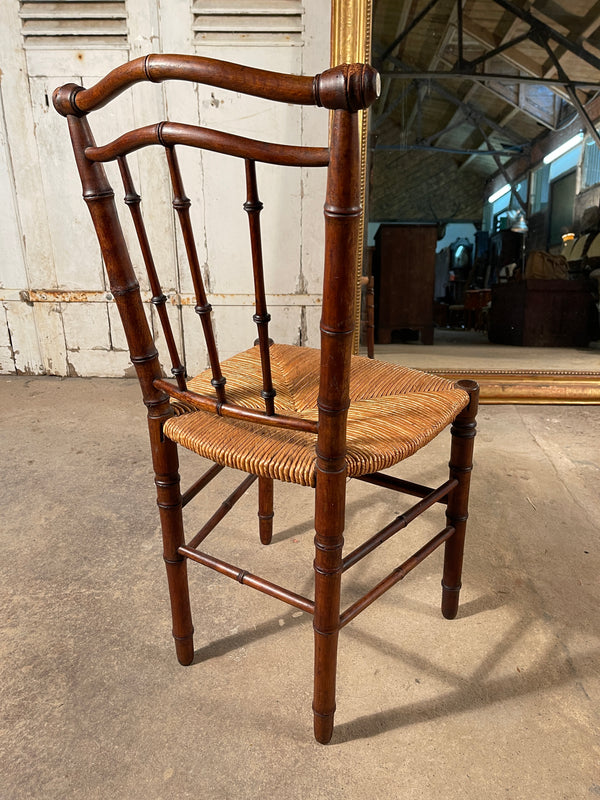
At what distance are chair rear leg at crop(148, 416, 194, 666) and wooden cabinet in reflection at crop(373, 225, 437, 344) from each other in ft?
12.4

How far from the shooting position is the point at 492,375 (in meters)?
2.74

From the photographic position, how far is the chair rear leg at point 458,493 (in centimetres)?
95

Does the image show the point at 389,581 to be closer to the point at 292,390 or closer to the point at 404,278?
the point at 292,390

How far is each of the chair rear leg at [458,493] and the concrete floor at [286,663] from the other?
77mm

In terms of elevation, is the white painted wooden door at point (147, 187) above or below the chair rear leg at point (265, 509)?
above

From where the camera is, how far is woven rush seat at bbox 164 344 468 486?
69 centimetres

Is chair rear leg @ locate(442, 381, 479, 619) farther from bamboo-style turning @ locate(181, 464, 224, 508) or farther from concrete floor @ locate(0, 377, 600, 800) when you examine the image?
bamboo-style turning @ locate(181, 464, 224, 508)

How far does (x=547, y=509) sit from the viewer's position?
1505 mm

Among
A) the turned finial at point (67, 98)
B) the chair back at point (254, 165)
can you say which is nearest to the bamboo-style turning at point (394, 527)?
the chair back at point (254, 165)

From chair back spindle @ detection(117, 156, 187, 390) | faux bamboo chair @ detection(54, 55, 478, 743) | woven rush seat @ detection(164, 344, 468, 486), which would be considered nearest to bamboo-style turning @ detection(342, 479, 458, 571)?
faux bamboo chair @ detection(54, 55, 478, 743)

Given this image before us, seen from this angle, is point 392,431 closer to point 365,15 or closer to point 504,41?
point 365,15

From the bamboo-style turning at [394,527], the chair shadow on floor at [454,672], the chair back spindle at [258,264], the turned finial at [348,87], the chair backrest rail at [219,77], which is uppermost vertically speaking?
the chair backrest rail at [219,77]

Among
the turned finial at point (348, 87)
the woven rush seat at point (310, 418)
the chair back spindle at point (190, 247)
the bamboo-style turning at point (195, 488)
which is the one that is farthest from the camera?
the bamboo-style turning at point (195, 488)

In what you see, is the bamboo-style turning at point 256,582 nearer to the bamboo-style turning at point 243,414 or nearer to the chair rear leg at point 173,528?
→ the chair rear leg at point 173,528
